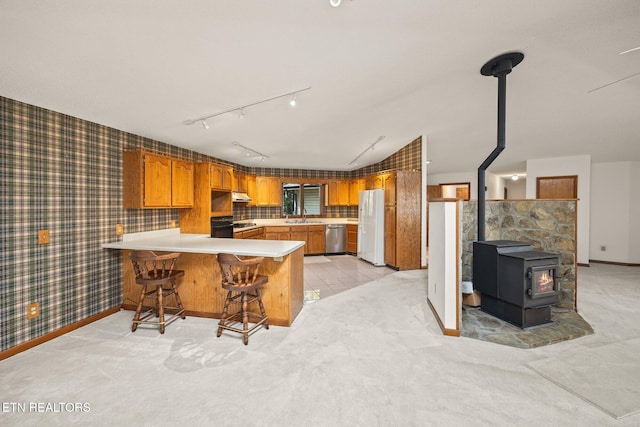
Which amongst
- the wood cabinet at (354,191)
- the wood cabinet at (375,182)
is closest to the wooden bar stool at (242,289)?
the wood cabinet at (375,182)

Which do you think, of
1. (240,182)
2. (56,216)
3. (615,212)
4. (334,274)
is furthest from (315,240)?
(615,212)

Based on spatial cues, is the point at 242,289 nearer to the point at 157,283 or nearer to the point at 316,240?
the point at 157,283

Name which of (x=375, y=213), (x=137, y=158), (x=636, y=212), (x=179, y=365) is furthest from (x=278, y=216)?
(x=636, y=212)

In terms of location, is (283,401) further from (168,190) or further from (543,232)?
(543,232)

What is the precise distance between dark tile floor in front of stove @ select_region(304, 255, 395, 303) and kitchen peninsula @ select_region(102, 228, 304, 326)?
2.54ft

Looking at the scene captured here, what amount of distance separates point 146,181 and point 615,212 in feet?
30.1

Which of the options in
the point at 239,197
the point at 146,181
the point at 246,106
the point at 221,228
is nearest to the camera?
the point at 246,106

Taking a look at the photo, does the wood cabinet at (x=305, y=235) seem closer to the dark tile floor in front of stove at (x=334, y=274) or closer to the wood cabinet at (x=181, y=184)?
the dark tile floor in front of stove at (x=334, y=274)

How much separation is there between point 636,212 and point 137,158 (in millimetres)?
9536

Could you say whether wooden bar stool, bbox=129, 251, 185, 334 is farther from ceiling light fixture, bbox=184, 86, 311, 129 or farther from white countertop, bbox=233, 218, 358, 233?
white countertop, bbox=233, 218, 358, 233

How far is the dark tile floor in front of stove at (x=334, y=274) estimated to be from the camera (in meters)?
4.21

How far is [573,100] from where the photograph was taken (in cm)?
376

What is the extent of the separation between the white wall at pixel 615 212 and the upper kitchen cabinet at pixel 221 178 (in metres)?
8.03

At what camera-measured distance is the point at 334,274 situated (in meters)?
5.18
